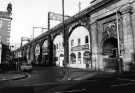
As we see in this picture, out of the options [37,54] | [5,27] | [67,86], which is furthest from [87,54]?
[37,54]

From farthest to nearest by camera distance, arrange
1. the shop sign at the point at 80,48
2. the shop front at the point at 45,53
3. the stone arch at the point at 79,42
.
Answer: the shop front at the point at 45,53, the stone arch at the point at 79,42, the shop sign at the point at 80,48

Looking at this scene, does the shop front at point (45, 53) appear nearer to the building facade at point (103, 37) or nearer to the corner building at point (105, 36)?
the building facade at point (103, 37)

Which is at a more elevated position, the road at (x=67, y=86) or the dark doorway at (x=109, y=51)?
the dark doorway at (x=109, y=51)

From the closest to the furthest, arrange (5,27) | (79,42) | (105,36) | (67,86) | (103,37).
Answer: (67,86) < (105,36) < (103,37) < (79,42) < (5,27)

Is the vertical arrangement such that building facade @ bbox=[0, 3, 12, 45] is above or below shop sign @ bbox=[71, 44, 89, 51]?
above

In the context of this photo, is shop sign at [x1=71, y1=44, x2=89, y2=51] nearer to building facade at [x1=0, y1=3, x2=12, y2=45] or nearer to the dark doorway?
the dark doorway

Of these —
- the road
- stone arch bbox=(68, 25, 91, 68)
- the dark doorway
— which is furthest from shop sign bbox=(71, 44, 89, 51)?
the road

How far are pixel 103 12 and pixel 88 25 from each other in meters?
4.70

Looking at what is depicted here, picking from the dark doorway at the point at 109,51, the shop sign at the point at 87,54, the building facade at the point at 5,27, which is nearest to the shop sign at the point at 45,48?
the building facade at the point at 5,27

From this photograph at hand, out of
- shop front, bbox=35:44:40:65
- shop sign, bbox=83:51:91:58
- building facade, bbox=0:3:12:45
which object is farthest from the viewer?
shop front, bbox=35:44:40:65

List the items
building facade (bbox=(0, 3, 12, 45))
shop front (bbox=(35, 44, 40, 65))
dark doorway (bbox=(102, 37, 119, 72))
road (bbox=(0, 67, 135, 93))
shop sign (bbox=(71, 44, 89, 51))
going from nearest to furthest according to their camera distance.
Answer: road (bbox=(0, 67, 135, 93)) < dark doorway (bbox=(102, 37, 119, 72)) < shop sign (bbox=(71, 44, 89, 51)) < building facade (bbox=(0, 3, 12, 45)) < shop front (bbox=(35, 44, 40, 65))

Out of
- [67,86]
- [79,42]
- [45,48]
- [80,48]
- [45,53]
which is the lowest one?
[67,86]

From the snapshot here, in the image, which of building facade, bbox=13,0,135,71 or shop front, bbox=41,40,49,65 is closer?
building facade, bbox=13,0,135,71

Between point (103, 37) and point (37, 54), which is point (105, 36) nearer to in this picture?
point (103, 37)
